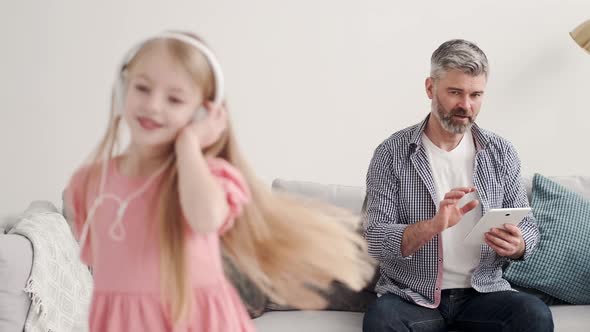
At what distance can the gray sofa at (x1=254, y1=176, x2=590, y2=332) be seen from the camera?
8.43 feet

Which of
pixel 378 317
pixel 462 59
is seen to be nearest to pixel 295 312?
pixel 378 317

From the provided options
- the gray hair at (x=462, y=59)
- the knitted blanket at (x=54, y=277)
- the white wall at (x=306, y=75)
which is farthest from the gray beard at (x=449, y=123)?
the knitted blanket at (x=54, y=277)

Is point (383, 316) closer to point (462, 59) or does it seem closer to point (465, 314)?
point (465, 314)

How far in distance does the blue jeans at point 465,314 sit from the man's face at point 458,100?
0.51 metres

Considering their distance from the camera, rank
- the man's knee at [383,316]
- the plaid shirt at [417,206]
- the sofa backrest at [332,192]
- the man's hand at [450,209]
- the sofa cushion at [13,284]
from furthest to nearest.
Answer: the sofa backrest at [332,192] < the plaid shirt at [417,206] < the man's knee at [383,316] < the man's hand at [450,209] < the sofa cushion at [13,284]

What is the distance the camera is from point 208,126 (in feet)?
3.50

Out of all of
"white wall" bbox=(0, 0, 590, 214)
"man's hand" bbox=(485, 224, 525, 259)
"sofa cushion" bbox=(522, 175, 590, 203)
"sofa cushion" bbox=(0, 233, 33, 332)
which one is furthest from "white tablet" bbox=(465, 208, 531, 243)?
"sofa cushion" bbox=(0, 233, 33, 332)

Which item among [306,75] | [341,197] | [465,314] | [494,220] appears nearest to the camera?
[494,220]

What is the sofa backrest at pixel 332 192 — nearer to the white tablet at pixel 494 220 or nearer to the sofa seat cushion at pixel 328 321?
the sofa seat cushion at pixel 328 321

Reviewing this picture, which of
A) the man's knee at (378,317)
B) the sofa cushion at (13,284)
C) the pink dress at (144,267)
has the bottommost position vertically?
the man's knee at (378,317)

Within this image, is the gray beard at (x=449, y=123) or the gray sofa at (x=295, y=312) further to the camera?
→ the gray beard at (x=449, y=123)

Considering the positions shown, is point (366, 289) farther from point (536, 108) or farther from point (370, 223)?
point (536, 108)

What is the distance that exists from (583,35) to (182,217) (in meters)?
2.65

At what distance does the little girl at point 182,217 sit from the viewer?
41.3 inches
